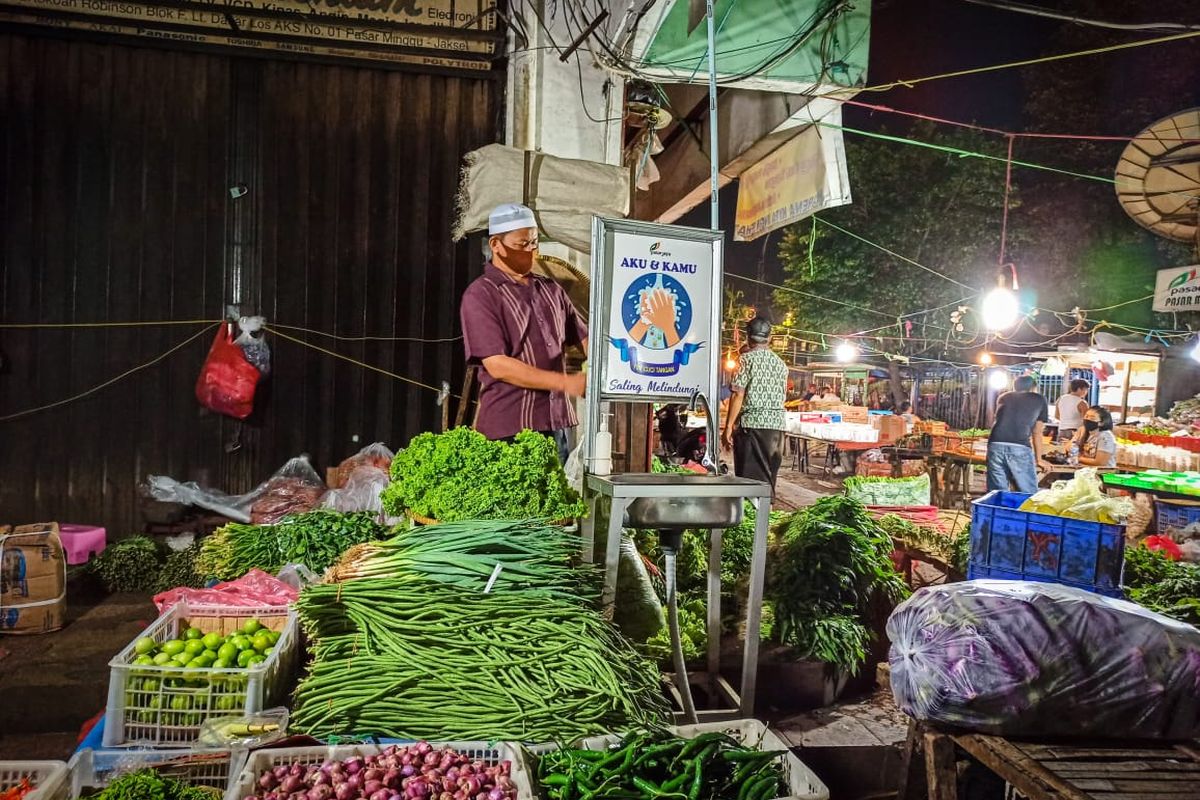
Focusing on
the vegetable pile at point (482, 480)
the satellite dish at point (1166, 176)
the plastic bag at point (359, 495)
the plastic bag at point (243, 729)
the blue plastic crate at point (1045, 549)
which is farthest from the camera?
the satellite dish at point (1166, 176)

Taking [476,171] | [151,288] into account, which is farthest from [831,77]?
[151,288]

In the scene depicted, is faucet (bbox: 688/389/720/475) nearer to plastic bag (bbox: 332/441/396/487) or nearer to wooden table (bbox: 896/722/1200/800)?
wooden table (bbox: 896/722/1200/800)

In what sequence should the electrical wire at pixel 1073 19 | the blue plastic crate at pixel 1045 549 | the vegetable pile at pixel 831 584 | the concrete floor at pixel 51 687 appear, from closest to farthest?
the concrete floor at pixel 51 687 → the blue plastic crate at pixel 1045 549 → the vegetable pile at pixel 831 584 → the electrical wire at pixel 1073 19

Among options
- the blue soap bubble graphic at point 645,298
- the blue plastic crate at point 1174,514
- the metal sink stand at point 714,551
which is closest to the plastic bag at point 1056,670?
the metal sink stand at point 714,551

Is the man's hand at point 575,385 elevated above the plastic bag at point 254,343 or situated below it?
below

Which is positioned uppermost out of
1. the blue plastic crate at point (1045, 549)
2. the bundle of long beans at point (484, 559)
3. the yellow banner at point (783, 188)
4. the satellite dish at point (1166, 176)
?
the satellite dish at point (1166, 176)

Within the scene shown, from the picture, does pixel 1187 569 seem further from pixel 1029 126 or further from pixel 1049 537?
pixel 1029 126

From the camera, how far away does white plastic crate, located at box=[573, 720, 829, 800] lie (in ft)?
7.37

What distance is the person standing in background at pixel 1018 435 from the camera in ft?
28.9

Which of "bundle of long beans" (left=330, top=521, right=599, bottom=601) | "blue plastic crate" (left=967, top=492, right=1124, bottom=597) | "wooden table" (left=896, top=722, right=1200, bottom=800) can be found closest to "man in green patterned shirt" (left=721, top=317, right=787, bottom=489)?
"blue plastic crate" (left=967, top=492, right=1124, bottom=597)

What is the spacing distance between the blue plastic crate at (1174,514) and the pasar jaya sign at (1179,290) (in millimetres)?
4399

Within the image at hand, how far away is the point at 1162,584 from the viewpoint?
481 centimetres

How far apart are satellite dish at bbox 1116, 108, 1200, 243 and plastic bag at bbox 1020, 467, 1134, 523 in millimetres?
8750

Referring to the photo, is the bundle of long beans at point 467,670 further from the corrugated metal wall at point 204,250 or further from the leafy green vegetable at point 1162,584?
the corrugated metal wall at point 204,250
